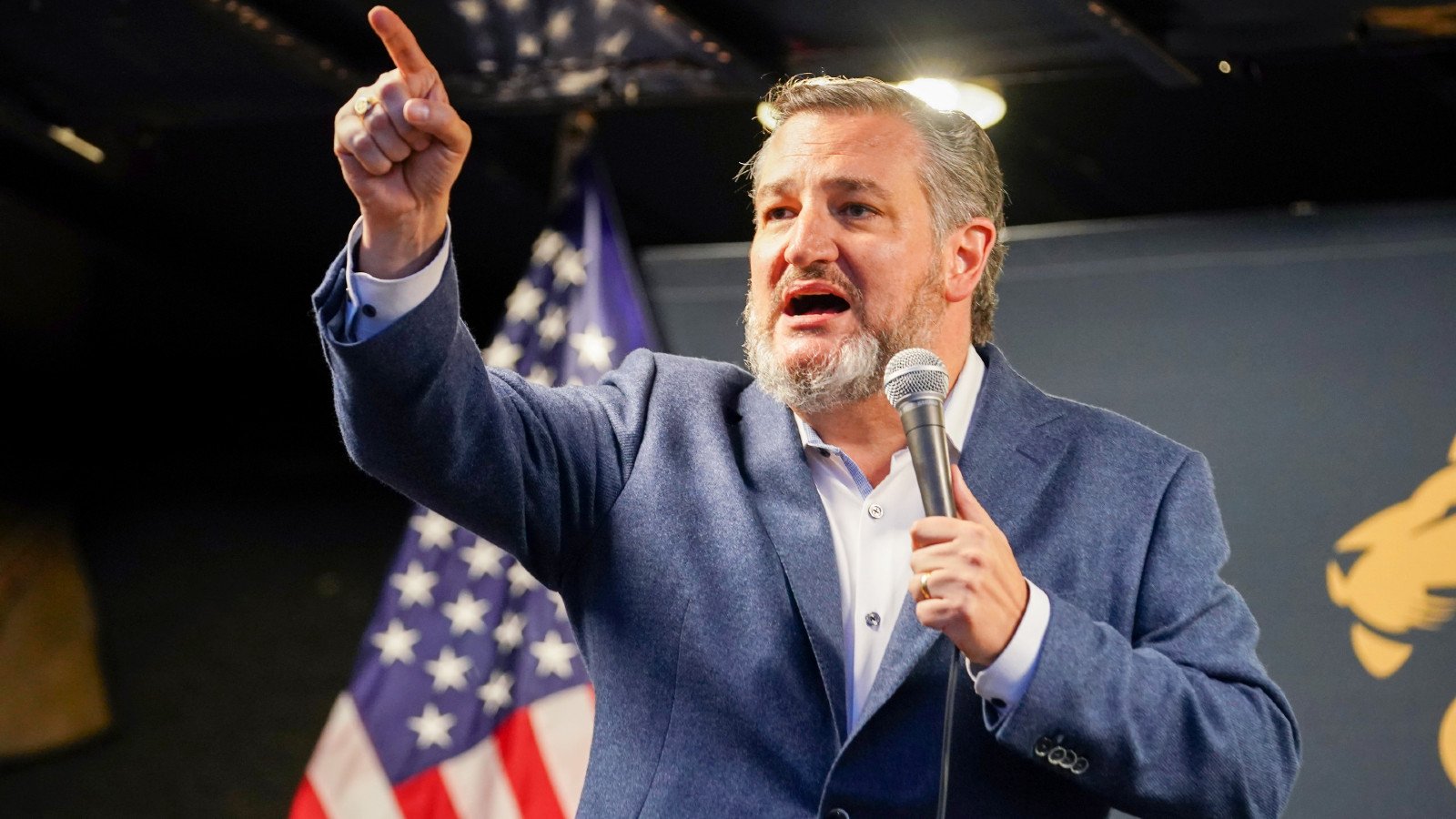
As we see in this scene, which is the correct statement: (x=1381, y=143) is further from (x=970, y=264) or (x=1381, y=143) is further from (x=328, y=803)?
(x=328, y=803)

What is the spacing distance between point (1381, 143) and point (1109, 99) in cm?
68

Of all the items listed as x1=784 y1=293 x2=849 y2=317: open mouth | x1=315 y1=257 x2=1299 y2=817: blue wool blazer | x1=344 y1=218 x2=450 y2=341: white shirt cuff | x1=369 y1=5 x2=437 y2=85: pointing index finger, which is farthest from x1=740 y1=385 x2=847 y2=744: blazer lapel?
x1=369 y1=5 x2=437 y2=85: pointing index finger

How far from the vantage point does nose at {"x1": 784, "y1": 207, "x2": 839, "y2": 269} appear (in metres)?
1.76

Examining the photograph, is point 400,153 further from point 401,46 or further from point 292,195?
point 292,195

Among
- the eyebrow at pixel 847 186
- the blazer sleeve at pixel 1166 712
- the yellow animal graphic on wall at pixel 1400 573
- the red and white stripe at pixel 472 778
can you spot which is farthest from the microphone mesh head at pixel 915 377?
the yellow animal graphic on wall at pixel 1400 573

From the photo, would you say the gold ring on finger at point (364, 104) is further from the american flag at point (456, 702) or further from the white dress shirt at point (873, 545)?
the american flag at point (456, 702)

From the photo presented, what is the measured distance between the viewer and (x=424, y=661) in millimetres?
3311

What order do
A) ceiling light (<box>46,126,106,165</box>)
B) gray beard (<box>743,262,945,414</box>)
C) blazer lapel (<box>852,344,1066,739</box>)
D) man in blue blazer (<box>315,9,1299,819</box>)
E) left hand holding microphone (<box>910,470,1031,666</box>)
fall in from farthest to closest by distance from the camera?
ceiling light (<box>46,126,106,165</box>) < gray beard (<box>743,262,945,414</box>) < blazer lapel (<box>852,344,1066,739</box>) < man in blue blazer (<box>315,9,1299,819</box>) < left hand holding microphone (<box>910,470,1031,666</box>)

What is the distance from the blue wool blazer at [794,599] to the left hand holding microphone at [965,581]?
0.08 meters

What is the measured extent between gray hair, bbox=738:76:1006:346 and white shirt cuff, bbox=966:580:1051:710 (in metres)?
0.66

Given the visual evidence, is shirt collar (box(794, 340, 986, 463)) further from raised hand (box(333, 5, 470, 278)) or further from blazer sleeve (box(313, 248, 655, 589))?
raised hand (box(333, 5, 470, 278))

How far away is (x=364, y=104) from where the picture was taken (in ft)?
4.36

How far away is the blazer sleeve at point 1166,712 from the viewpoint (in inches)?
54.2

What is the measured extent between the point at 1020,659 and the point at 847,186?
691 millimetres
